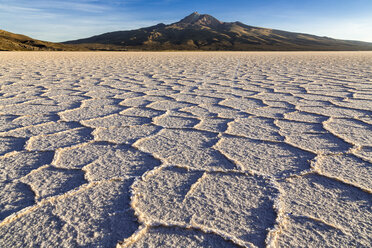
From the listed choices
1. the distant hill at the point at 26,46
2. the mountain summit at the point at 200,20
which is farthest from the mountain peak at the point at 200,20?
the distant hill at the point at 26,46

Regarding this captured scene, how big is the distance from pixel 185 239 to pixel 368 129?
1.34 metres

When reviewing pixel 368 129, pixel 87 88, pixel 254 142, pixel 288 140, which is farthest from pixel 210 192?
pixel 87 88

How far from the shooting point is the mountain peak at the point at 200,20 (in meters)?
83.1

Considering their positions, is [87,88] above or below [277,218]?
below

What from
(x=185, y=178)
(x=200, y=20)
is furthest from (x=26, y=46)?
(x=200, y=20)

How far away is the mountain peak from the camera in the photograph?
8312 centimetres

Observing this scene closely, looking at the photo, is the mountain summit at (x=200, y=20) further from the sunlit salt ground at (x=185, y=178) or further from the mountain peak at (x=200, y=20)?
the sunlit salt ground at (x=185, y=178)

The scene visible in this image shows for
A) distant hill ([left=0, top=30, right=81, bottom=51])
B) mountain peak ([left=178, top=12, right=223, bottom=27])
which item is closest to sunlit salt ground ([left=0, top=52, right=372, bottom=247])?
distant hill ([left=0, top=30, right=81, bottom=51])

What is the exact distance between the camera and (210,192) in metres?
0.92

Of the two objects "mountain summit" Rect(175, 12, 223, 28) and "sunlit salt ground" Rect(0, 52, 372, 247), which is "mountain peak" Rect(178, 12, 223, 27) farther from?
"sunlit salt ground" Rect(0, 52, 372, 247)

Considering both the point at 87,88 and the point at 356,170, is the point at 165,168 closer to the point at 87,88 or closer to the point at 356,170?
the point at 356,170

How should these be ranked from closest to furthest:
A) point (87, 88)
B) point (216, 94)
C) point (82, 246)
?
point (82, 246) < point (216, 94) < point (87, 88)

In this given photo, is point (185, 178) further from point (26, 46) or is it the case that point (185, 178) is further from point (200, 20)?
point (200, 20)

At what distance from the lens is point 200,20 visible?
86250mm
